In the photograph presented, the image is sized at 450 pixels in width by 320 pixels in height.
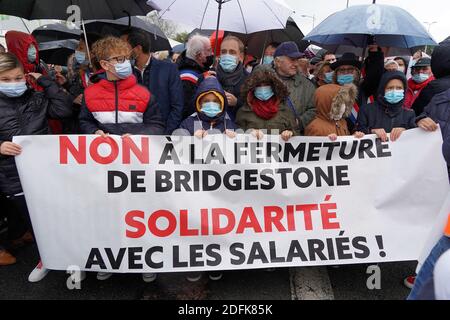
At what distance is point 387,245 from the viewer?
2881mm

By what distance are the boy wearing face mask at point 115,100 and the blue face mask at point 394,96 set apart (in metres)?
2.06

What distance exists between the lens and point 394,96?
3.24 meters

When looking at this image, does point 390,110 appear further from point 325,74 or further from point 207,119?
point 207,119

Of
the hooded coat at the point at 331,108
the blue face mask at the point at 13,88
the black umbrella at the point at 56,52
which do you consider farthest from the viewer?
the black umbrella at the point at 56,52

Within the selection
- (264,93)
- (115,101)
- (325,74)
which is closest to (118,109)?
(115,101)

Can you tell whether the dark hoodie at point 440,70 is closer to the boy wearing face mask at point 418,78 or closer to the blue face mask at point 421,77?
the boy wearing face mask at point 418,78

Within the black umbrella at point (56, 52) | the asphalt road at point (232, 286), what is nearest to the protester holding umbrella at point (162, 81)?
the asphalt road at point (232, 286)

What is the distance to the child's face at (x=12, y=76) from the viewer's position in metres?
2.84

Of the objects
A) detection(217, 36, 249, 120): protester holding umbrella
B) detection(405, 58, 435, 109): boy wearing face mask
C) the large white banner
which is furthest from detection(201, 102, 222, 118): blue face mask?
detection(405, 58, 435, 109): boy wearing face mask

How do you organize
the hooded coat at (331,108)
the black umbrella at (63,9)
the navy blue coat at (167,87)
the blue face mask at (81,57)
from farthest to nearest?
the blue face mask at (81,57), the black umbrella at (63,9), the navy blue coat at (167,87), the hooded coat at (331,108)

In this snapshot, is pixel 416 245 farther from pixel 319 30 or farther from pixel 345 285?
pixel 319 30

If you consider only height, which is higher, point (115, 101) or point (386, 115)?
point (115, 101)

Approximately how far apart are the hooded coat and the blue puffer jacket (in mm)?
588

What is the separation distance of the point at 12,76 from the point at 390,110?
3.18 metres
